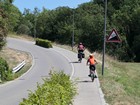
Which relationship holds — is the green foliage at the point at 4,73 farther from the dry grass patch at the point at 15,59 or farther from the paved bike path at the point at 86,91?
the dry grass patch at the point at 15,59

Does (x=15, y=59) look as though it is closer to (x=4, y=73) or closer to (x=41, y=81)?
(x=4, y=73)

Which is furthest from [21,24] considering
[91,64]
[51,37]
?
[91,64]

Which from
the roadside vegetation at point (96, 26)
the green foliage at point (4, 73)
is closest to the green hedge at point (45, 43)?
the roadside vegetation at point (96, 26)

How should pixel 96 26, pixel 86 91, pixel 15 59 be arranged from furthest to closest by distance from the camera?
pixel 96 26
pixel 15 59
pixel 86 91

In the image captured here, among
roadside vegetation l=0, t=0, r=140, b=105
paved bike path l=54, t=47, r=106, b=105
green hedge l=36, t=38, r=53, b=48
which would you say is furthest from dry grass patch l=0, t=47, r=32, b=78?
roadside vegetation l=0, t=0, r=140, b=105

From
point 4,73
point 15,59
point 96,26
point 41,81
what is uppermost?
point 96,26

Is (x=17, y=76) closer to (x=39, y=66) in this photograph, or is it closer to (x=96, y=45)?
(x=39, y=66)

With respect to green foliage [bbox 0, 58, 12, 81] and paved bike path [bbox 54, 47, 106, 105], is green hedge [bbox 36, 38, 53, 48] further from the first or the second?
green foliage [bbox 0, 58, 12, 81]

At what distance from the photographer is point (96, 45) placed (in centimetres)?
8938

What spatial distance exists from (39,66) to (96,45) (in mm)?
54849

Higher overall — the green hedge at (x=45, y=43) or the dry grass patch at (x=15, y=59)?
the green hedge at (x=45, y=43)

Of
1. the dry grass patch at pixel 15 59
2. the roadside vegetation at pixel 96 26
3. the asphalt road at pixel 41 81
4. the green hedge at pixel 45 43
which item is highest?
the roadside vegetation at pixel 96 26

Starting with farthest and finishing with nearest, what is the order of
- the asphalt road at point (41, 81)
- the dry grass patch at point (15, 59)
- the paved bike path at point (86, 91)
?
1. the dry grass patch at point (15, 59)
2. the asphalt road at point (41, 81)
3. the paved bike path at point (86, 91)

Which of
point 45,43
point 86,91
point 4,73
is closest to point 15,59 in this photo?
point 4,73
